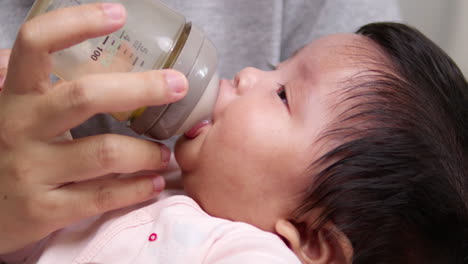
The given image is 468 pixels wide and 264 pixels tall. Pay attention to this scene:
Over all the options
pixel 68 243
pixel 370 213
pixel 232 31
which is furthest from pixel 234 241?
pixel 232 31

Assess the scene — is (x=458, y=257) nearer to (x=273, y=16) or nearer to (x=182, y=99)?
(x=182, y=99)

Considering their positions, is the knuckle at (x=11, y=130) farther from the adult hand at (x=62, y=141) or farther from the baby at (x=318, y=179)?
the baby at (x=318, y=179)

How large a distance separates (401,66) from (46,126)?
657mm

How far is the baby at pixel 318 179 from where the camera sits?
75 centimetres

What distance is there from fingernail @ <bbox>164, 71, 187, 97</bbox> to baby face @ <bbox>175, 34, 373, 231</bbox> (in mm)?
188

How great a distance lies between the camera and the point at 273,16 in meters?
1.20

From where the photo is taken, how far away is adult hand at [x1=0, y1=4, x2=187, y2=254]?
598 millimetres

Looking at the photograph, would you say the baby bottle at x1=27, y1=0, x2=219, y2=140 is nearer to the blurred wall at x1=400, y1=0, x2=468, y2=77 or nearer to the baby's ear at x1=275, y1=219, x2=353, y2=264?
the baby's ear at x1=275, y1=219, x2=353, y2=264

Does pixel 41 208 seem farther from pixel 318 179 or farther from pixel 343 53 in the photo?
pixel 343 53

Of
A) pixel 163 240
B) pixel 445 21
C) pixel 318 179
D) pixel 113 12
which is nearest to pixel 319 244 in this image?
pixel 318 179

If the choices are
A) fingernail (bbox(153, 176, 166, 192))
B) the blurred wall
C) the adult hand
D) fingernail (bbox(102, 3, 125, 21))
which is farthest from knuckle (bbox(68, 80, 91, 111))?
the blurred wall

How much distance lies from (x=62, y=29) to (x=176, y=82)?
0.56ft

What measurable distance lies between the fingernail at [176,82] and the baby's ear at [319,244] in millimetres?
323

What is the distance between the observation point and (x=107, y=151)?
2.24 feet
